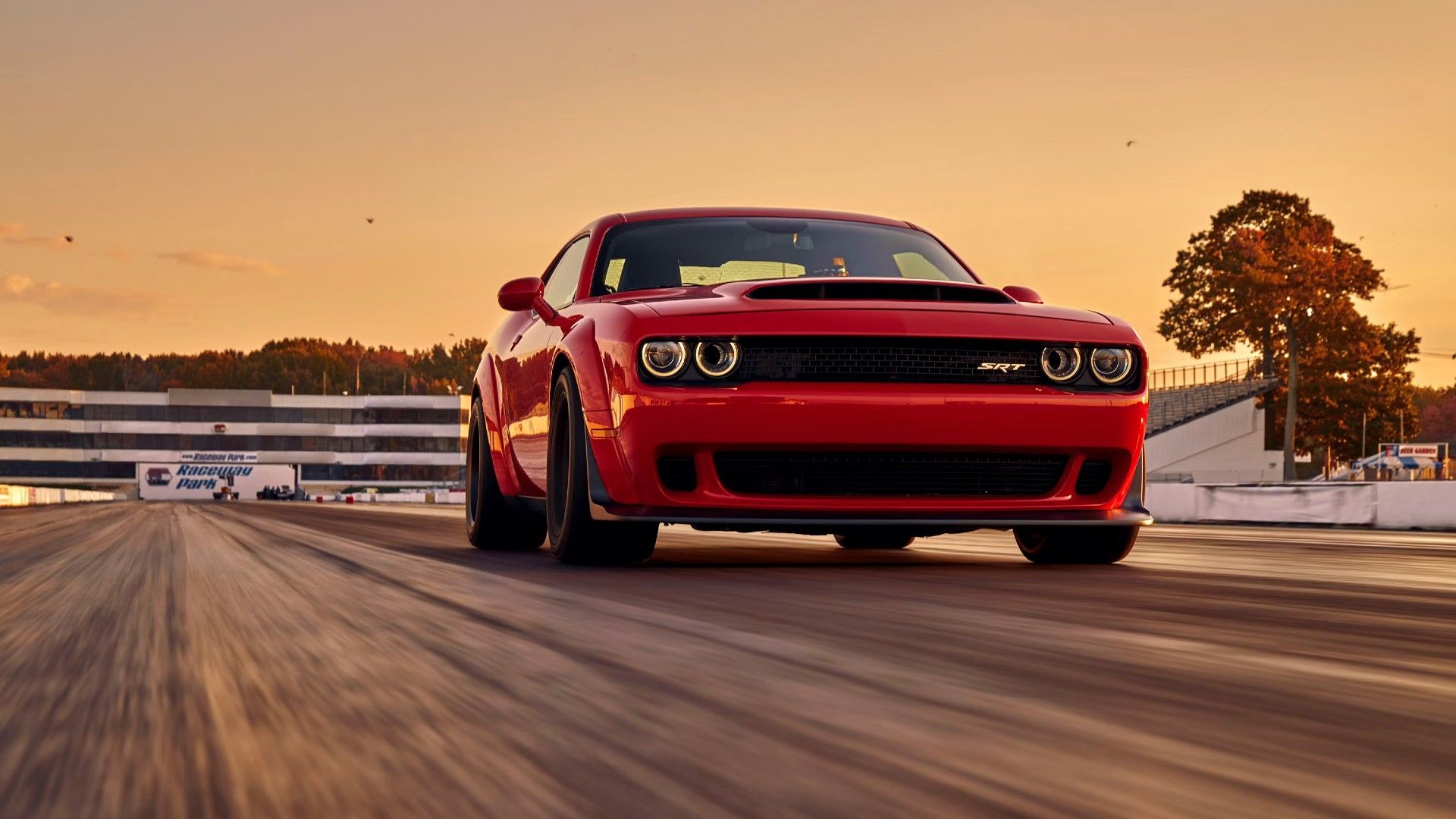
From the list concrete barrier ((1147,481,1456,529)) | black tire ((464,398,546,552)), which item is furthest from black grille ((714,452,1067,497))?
concrete barrier ((1147,481,1456,529))

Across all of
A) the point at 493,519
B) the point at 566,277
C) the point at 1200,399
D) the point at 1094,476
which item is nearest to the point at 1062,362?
the point at 1094,476

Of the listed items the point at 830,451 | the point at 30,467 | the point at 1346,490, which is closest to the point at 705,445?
the point at 830,451

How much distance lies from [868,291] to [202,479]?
14297 cm

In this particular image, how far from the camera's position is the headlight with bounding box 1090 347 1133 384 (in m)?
6.44

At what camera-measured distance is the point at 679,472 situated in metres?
6.21

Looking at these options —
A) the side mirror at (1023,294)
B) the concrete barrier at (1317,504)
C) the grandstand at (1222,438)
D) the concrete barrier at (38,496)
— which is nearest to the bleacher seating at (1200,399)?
the grandstand at (1222,438)

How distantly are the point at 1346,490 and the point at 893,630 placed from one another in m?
19.2

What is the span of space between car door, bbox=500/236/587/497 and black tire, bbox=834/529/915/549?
2.23 m

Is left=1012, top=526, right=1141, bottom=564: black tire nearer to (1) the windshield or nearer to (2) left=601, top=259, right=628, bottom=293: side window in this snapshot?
(1) the windshield

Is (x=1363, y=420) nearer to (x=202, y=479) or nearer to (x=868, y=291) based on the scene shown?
(x=868, y=291)

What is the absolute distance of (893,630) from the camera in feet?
11.8

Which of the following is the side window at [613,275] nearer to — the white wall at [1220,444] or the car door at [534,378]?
the car door at [534,378]

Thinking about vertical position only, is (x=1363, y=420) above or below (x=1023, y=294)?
below

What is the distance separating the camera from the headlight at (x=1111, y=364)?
21.1 feet
